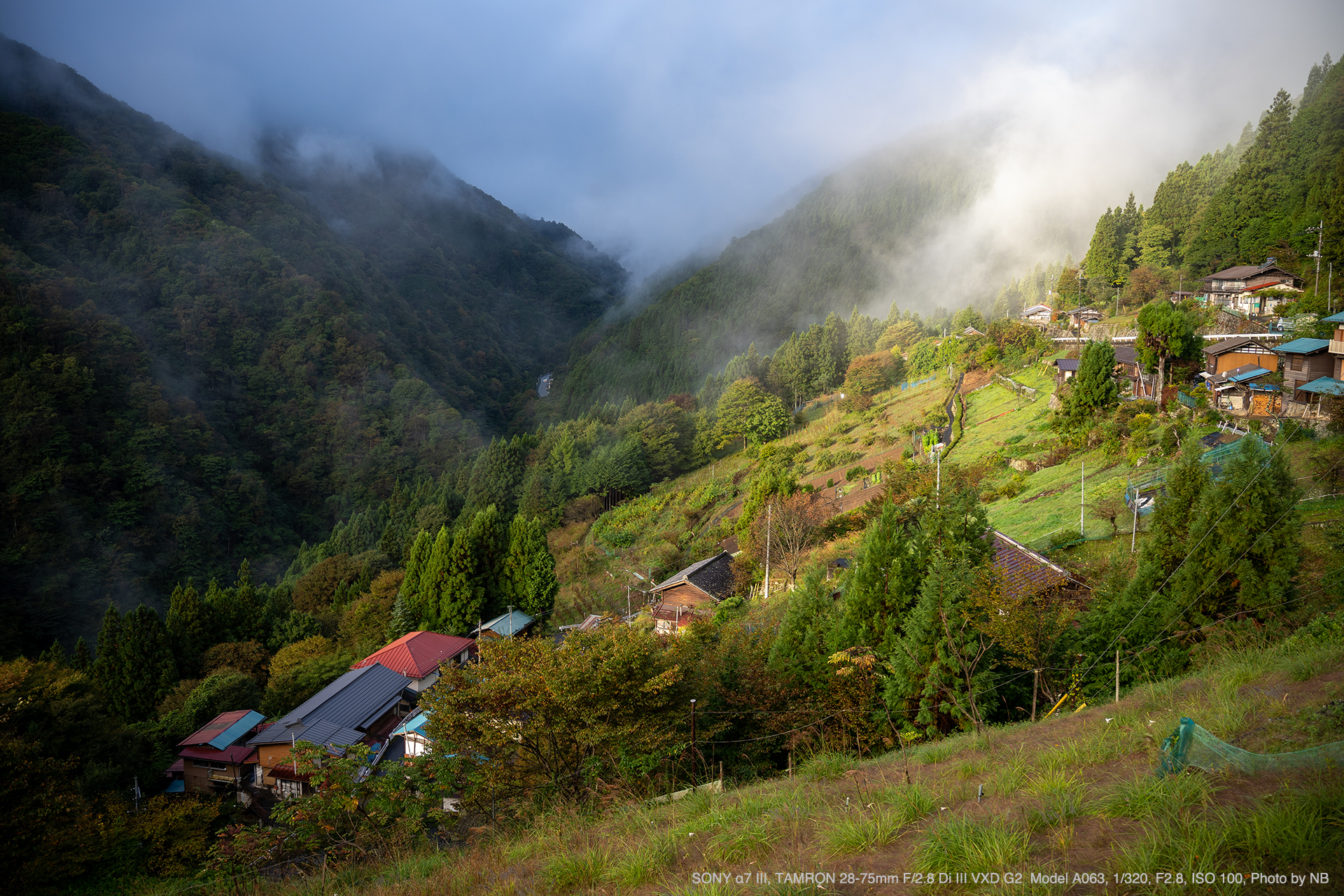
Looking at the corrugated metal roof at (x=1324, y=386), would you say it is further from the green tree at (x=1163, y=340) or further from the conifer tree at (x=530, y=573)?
the conifer tree at (x=530, y=573)

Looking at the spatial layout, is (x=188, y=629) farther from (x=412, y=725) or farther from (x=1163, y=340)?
(x=1163, y=340)

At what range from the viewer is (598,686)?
9.42 metres

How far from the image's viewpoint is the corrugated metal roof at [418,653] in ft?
81.4

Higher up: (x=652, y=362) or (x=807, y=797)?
(x=652, y=362)

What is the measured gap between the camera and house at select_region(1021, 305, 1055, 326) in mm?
50450

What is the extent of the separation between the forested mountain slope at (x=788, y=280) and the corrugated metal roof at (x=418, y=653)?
60903mm

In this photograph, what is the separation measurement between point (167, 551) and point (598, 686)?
189 feet

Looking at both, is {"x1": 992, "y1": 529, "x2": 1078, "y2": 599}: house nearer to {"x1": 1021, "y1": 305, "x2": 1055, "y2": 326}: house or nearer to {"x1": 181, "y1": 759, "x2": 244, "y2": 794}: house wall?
{"x1": 181, "y1": 759, "x2": 244, "y2": 794}: house wall

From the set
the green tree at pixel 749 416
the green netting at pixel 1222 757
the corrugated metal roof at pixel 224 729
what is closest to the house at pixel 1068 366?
the green tree at pixel 749 416

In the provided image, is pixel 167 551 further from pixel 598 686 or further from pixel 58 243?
pixel 598 686

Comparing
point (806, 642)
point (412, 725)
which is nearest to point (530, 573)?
point (412, 725)

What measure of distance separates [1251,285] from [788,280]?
72.6 meters

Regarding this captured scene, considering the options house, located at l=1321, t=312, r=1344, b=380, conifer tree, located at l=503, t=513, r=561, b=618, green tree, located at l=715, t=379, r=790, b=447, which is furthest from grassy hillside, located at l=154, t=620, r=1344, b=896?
green tree, located at l=715, t=379, r=790, b=447

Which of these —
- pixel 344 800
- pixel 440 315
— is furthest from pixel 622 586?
pixel 440 315
